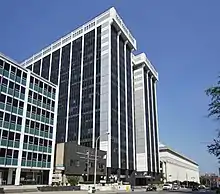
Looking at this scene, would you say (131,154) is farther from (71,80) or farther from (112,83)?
(71,80)

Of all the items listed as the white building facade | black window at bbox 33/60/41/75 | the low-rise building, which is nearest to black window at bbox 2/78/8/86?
the low-rise building

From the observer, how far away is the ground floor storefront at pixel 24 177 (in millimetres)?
49250

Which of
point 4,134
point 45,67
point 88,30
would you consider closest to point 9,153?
point 4,134

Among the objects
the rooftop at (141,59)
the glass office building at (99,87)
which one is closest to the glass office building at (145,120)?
the rooftop at (141,59)

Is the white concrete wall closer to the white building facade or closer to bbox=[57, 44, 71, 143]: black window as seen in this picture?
the white building facade

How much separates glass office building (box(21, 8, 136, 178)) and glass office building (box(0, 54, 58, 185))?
30358 millimetres

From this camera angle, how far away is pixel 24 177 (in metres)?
52.8

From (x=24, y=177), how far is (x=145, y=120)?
79225 millimetres

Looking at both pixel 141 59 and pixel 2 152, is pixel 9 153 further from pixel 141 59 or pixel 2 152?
pixel 141 59

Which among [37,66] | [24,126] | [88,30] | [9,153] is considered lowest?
[9,153]

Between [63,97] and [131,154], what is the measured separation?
33351 millimetres

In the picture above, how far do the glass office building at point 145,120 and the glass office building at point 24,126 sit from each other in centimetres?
6470

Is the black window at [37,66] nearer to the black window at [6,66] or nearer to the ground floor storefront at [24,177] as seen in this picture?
the ground floor storefront at [24,177]

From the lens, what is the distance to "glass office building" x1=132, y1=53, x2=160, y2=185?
118m
